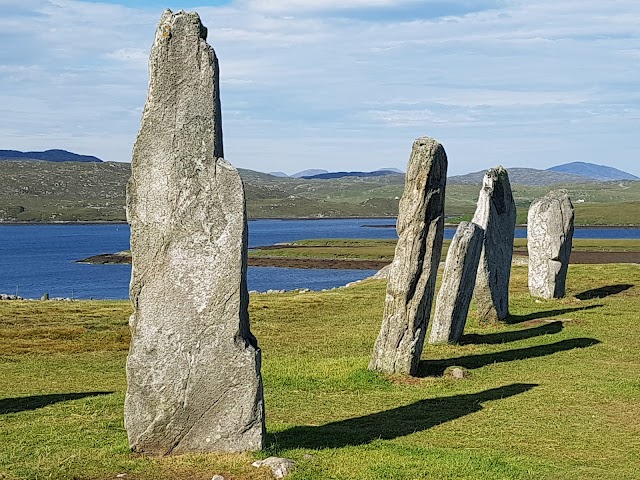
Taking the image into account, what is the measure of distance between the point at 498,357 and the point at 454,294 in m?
2.51

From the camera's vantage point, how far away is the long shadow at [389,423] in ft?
43.9

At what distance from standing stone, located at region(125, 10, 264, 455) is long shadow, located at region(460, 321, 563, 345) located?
1432 centimetres

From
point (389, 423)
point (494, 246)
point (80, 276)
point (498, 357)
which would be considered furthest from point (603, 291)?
point (80, 276)

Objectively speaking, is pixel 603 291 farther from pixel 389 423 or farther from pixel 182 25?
pixel 182 25

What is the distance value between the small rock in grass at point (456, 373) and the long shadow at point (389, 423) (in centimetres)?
139

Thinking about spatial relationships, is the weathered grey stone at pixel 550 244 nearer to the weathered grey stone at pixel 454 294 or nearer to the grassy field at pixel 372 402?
the grassy field at pixel 372 402

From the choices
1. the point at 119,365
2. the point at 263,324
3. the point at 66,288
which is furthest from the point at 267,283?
the point at 119,365

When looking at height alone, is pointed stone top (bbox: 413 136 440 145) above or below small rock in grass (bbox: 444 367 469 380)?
above


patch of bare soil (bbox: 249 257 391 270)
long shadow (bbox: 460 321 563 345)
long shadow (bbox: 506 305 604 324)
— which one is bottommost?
patch of bare soil (bbox: 249 257 391 270)

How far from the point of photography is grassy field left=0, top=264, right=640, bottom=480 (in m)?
12.0

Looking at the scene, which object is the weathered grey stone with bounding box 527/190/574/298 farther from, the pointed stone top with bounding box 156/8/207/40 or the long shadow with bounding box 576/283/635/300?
the pointed stone top with bounding box 156/8/207/40

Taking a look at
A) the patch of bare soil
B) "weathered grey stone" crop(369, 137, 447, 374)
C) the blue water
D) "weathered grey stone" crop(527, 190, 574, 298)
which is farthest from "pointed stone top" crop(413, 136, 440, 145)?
the patch of bare soil

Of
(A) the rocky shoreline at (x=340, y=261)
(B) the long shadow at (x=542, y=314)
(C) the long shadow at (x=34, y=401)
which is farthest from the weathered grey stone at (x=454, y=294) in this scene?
(A) the rocky shoreline at (x=340, y=261)

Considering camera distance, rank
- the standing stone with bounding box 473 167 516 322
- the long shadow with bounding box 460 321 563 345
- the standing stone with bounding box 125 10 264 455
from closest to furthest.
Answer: the standing stone with bounding box 125 10 264 455, the long shadow with bounding box 460 321 563 345, the standing stone with bounding box 473 167 516 322
